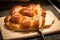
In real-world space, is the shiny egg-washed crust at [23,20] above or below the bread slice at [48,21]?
above

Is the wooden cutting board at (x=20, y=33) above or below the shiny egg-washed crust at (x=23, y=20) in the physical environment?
below

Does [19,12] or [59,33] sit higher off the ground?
[19,12]

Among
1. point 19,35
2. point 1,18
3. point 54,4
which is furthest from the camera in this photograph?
point 54,4

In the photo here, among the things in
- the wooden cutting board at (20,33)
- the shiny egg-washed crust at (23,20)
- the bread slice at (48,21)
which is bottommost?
the wooden cutting board at (20,33)

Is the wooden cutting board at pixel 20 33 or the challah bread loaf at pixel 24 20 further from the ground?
the challah bread loaf at pixel 24 20

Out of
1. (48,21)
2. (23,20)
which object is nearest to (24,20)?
(23,20)

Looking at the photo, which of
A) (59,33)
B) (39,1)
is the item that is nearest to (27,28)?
(59,33)

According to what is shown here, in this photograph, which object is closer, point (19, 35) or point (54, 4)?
point (19, 35)

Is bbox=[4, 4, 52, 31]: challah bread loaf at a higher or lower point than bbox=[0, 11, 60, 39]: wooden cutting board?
higher

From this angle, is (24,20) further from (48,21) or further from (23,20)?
(48,21)

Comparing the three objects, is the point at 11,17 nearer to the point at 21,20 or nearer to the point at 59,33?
the point at 21,20

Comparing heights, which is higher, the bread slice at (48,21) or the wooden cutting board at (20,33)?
the bread slice at (48,21)
